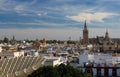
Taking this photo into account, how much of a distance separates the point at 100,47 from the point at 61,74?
119959 millimetres

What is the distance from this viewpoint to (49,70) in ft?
86.2

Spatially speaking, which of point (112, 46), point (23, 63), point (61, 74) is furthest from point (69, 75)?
point (112, 46)

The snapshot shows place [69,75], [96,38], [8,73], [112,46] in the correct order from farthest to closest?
[96,38] < [112,46] < [8,73] < [69,75]

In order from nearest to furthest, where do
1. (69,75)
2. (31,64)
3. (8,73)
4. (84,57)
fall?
(69,75) → (8,73) → (31,64) → (84,57)

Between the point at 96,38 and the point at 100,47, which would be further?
the point at 96,38

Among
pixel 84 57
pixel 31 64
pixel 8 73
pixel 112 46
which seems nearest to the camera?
pixel 8 73

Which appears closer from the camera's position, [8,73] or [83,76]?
[83,76]

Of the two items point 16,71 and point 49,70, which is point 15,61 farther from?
point 49,70

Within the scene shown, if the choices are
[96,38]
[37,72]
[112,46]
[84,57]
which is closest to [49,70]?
[37,72]

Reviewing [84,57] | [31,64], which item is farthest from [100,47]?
[31,64]

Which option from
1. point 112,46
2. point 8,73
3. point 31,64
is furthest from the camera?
point 112,46

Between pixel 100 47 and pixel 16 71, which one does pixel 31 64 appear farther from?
pixel 100 47

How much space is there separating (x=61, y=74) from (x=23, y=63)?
688 cm

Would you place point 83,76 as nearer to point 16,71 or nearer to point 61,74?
point 61,74
